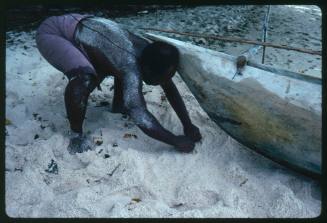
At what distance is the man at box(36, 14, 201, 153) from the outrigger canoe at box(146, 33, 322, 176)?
0.67 ft

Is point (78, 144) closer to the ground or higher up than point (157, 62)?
closer to the ground

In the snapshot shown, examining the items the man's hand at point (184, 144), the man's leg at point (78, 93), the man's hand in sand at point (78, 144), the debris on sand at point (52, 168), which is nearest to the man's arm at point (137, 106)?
the man's hand at point (184, 144)

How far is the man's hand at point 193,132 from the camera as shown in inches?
112

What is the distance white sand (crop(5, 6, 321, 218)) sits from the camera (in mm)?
2244

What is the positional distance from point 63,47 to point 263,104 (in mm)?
1379

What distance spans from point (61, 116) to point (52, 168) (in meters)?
0.68

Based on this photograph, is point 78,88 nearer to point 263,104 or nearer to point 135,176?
point 135,176

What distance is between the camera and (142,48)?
2.69m

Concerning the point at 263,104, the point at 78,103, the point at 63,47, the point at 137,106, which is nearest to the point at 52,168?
the point at 78,103

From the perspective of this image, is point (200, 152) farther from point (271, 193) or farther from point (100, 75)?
point (100, 75)

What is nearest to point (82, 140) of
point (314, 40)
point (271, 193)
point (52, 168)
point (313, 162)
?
point (52, 168)

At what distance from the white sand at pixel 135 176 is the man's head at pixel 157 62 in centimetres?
51

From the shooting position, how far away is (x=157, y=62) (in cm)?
255

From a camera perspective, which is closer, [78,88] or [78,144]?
[78,88]
